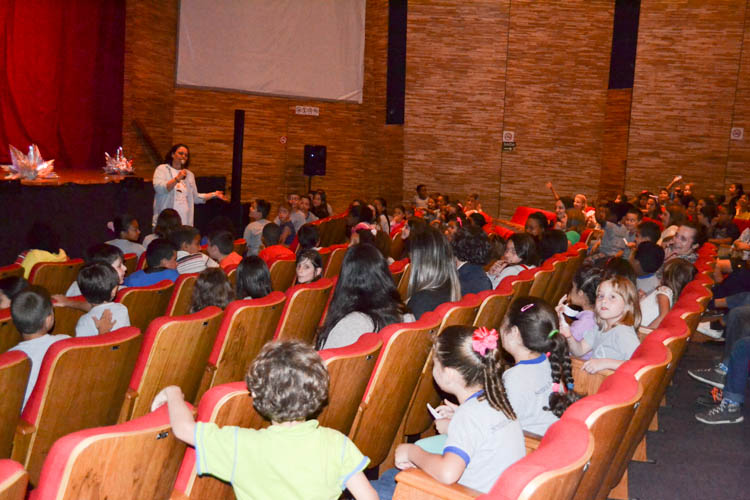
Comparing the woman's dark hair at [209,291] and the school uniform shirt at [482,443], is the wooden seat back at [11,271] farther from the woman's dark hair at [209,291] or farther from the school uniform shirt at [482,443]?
the school uniform shirt at [482,443]

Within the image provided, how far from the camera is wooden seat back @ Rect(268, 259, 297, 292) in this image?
542 centimetres

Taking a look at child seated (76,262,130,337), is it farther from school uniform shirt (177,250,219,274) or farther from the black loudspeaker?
the black loudspeaker

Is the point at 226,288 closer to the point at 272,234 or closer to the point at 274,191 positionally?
the point at 272,234

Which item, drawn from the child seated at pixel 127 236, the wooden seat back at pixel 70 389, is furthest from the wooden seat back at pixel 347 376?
the child seated at pixel 127 236

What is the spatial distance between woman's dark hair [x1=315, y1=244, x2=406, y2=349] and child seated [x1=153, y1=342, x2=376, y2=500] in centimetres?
132

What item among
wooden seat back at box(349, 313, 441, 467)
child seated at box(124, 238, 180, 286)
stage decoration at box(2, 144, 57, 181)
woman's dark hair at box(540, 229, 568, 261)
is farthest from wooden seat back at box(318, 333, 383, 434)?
stage decoration at box(2, 144, 57, 181)

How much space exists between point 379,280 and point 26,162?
5.78 m

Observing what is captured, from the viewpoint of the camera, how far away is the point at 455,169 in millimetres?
13367

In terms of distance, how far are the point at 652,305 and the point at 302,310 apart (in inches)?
91.8

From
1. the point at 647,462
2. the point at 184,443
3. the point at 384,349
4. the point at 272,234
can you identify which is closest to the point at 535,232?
the point at 272,234

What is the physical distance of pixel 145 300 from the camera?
408cm

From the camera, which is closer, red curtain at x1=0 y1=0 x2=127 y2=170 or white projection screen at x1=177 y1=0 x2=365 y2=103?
red curtain at x1=0 y1=0 x2=127 y2=170

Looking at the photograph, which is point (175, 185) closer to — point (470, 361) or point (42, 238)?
point (42, 238)

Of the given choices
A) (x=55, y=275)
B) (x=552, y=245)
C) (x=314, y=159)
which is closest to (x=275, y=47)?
(x=314, y=159)
